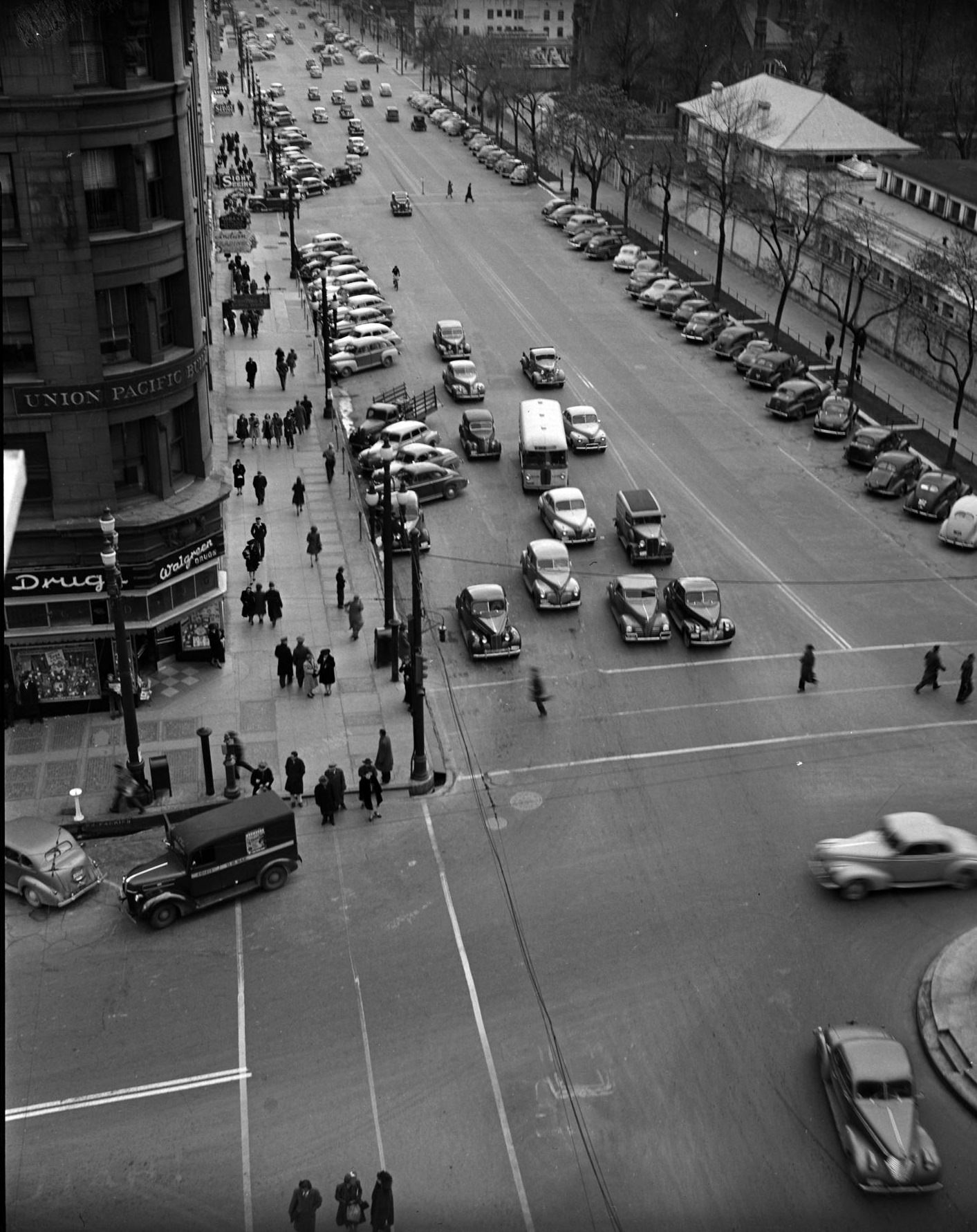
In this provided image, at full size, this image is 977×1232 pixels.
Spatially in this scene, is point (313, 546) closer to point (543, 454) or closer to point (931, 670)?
point (543, 454)

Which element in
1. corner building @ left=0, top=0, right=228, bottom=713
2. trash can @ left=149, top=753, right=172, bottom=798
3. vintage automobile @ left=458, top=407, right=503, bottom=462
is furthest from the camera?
vintage automobile @ left=458, top=407, right=503, bottom=462

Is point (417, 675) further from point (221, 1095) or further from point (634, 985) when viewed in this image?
point (221, 1095)

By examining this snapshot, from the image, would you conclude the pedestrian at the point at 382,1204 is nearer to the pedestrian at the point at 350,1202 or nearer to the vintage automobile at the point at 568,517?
the pedestrian at the point at 350,1202

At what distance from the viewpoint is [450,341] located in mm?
65688

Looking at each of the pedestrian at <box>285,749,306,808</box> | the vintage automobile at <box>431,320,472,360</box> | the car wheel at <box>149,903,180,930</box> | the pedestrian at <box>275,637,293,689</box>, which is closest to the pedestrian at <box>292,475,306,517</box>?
the pedestrian at <box>275,637,293,689</box>

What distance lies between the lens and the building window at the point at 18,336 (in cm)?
3131

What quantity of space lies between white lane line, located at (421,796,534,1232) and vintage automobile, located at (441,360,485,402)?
3198cm

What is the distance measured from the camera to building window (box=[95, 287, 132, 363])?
32469 mm

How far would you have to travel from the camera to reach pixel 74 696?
113ft

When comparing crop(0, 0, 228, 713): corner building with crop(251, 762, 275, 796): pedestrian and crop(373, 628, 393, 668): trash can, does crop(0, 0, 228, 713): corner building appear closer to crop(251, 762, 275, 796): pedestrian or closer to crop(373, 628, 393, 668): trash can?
crop(373, 628, 393, 668): trash can

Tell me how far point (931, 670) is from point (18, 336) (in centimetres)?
2397

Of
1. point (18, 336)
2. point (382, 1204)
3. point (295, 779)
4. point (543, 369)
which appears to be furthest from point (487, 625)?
point (543, 369)

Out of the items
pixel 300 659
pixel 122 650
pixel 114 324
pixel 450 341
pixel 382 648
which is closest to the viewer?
pixel 122 650

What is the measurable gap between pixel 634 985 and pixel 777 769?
8.97m
